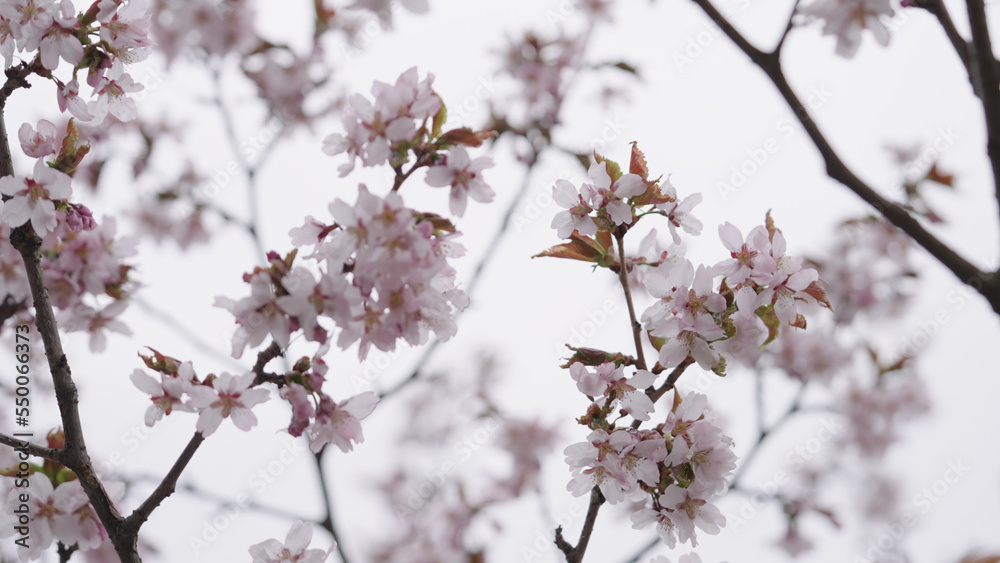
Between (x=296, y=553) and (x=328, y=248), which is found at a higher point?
(x=328, y=248)

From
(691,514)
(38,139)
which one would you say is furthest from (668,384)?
(38,139)

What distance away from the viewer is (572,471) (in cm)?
104

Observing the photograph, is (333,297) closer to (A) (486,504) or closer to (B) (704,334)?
(B) (704,334)

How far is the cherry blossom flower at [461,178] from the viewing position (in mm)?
1001

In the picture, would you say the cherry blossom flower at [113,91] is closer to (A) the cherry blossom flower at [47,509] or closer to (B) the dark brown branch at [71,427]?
(B) the dark brown branch at [71,427]

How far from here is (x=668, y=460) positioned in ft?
3.20

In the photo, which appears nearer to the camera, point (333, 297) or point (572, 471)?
point (333, 297)

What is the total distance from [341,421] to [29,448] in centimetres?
44

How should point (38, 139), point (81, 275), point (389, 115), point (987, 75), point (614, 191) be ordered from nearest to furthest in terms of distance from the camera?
point (987, 75)
point (389, 115)
point (614, 191)
point (38, 139)
point (81, 275)

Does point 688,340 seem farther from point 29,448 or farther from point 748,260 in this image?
point 29,448

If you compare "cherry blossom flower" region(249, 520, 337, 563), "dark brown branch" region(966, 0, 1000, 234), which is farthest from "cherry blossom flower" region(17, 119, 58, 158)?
"dark brown branch" region(966, 0, 1000, 234)

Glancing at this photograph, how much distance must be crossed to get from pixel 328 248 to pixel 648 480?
58 centimetres

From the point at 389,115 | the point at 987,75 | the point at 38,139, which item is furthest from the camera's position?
the point at 38,139

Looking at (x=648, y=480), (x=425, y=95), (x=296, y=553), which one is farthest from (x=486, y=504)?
(x=425, y=95)
